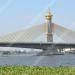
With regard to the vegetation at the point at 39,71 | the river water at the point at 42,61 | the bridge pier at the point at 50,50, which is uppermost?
the bridge pier at the point at 50,50

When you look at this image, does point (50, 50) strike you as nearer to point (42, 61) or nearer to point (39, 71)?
point (42, 61)

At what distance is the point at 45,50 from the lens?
80438 millimetres

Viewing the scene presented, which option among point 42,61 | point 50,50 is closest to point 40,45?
point 50,50

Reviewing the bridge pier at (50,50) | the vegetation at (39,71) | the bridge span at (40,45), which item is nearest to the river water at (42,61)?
the vegetation at (39,71)

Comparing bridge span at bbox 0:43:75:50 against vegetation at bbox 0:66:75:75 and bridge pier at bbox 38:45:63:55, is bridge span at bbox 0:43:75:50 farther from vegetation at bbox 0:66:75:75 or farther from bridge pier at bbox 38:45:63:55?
vegetation at bbox 0:66:75:75

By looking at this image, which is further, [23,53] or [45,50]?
[23,53]

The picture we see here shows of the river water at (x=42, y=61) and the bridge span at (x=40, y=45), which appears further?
the bridge span at (x=40, y=45)

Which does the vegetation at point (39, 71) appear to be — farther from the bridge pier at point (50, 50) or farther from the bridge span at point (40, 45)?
the bridge pier at point (50, 50)

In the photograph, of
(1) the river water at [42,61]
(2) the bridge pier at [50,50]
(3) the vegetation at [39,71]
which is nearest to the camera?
(3) the vegetation at [39,71]

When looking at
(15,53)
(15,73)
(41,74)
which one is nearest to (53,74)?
(41,74)

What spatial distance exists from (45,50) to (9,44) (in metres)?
10.1

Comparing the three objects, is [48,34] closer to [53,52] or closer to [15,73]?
[53,52]

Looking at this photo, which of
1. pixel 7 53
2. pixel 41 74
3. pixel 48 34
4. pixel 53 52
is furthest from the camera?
pixel 7 53

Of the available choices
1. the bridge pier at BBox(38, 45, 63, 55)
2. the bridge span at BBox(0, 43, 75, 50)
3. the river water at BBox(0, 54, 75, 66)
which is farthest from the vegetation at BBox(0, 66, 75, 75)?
the bridge pier at BBox(38, 45, 63, 55)
